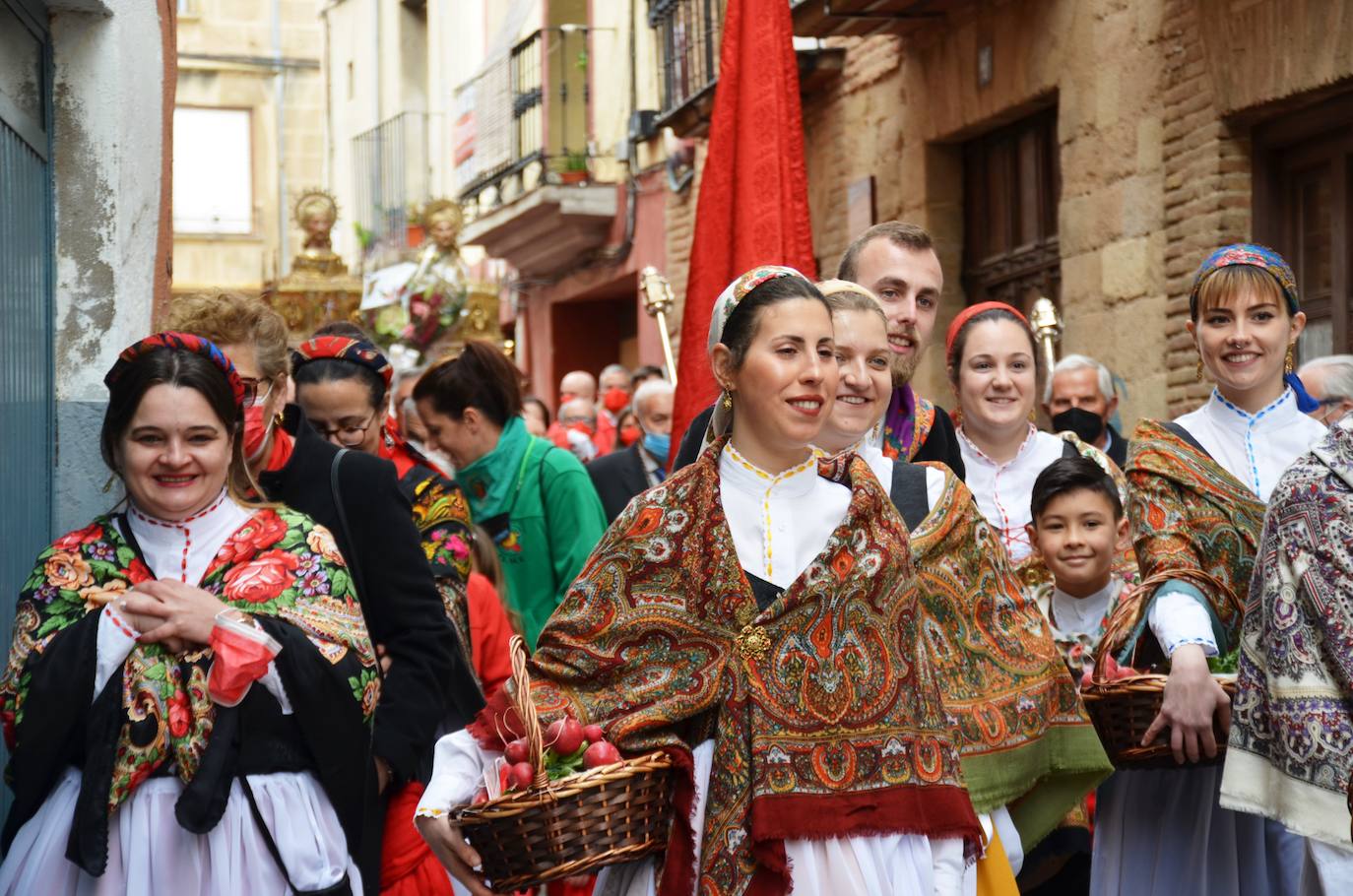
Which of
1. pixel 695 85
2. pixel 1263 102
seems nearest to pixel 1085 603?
pixel 1263 102

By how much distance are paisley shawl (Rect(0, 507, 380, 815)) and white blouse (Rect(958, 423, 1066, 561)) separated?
2250 millimetres

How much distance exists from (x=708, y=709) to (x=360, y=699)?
2.30 feet

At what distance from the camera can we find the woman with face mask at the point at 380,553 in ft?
14.5

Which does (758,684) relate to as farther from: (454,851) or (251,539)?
(251,539)

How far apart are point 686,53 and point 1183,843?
12.0 metres

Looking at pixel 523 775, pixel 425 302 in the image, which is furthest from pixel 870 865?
pixel 425 302

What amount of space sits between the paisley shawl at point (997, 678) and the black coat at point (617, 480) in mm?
4689

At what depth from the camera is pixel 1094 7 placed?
36.5ft

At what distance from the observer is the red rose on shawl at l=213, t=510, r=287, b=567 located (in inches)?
155

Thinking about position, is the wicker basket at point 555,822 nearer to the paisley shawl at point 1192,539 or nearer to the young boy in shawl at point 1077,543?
the paisley shawl at point 1192,539

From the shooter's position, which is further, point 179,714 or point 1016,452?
point 1016,452

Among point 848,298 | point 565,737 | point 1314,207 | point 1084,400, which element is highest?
point 1314,207

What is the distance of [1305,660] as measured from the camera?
4.07 meters

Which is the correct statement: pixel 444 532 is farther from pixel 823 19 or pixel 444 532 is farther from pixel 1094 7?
pixel 823 19
